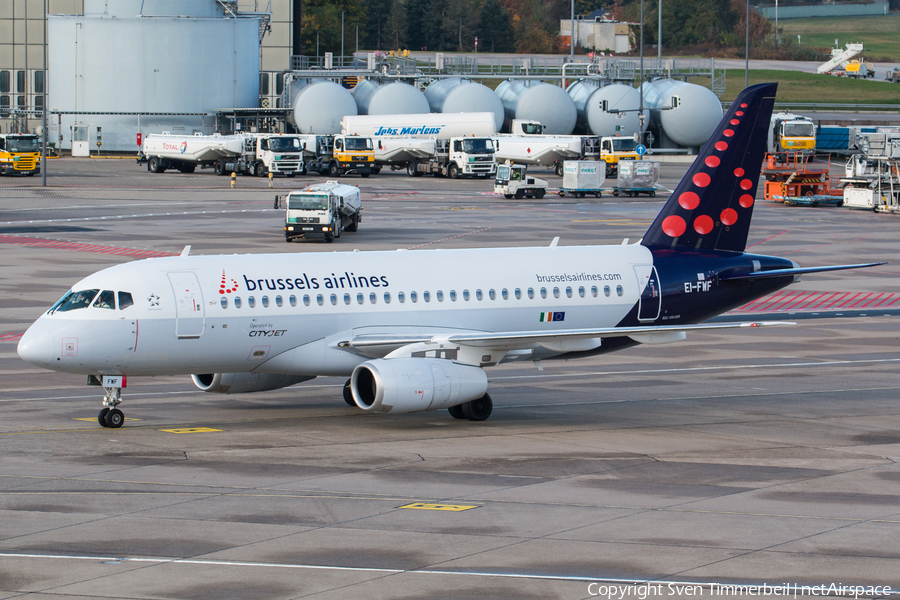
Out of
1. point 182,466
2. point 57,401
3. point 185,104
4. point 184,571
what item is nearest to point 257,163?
point 185,104

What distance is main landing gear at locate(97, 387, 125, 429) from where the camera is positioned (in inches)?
1110

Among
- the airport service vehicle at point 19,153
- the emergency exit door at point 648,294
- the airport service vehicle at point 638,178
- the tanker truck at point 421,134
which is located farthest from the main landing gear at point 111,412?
the tanker truck at point 421,134

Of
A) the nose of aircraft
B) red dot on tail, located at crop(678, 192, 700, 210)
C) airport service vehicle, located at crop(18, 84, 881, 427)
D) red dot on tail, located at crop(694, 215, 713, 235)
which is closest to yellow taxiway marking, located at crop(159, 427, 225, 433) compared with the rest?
airport service vehicle, located at crop(18, 84, 881, 427)

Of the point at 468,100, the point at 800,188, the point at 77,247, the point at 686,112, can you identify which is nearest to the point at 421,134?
the point at 468,100

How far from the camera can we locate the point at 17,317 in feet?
145

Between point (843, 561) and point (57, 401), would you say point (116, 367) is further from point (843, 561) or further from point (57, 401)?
point (843, 561)

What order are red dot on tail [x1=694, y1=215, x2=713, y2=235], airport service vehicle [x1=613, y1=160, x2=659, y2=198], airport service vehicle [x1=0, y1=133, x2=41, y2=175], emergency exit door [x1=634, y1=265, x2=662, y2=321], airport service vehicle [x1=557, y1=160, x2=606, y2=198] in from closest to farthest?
emergency exit door [x1=634, y1=265, x2=662, y2=321] → red dot on tail [x1=694, y1=215, x2=713, y2=235] → airport service vehicle [x1=613, y1=160, x2=659, y2=198] → airport service vehicle [x1=557, y1=160, x2=606, y2=198] → airport service vehicle [x1=0, y1=133, x2=41, y2=175]

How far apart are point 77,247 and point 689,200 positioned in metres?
40.1

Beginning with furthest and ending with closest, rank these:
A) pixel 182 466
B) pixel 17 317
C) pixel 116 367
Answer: pixel 17 317, pixel 116 367, pixel 182 466

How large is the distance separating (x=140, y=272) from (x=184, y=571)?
1206 centimetres

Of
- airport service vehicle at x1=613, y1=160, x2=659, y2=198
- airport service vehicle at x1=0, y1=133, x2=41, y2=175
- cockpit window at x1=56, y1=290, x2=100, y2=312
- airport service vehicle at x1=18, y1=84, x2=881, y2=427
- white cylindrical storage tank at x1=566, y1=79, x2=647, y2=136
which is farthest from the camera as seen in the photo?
white cylindrical storage tank at x1=566, y1=79, x2=647, y2=136

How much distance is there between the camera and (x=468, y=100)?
129375 mm

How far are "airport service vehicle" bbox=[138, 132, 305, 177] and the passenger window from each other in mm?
86236

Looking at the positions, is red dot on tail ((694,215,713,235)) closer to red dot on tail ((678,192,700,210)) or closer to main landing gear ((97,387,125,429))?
red dot on tail ((678,192,700,210))
